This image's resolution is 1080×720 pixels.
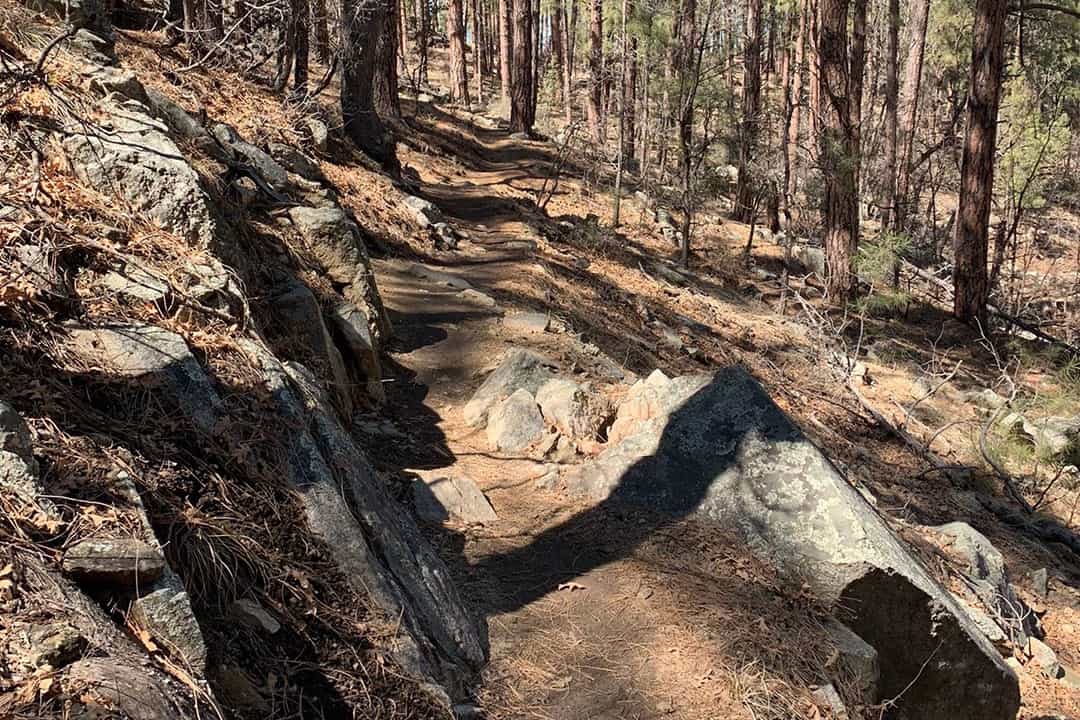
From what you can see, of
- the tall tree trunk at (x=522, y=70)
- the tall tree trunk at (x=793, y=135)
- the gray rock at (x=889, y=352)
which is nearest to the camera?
the gray rock at (x=889, y=352)

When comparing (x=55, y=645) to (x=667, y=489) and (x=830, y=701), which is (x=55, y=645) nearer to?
(x=830, y=701)

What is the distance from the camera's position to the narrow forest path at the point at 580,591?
11.2 ft

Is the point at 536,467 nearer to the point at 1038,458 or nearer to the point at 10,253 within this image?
→ the point at 10,253

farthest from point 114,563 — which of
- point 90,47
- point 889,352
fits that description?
point 889,352

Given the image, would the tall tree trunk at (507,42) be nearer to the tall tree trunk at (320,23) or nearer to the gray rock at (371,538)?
the tall tree trunk at (320,23)

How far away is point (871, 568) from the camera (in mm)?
4227

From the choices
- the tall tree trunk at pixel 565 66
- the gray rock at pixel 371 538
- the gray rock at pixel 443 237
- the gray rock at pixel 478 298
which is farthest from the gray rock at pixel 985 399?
the tall tree trunk at pixel 565 66

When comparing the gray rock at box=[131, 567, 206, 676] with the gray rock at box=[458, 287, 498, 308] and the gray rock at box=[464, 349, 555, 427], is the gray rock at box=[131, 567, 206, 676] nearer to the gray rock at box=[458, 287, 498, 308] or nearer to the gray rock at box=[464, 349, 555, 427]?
the gray rock at box=[464, 349, 555, 427]

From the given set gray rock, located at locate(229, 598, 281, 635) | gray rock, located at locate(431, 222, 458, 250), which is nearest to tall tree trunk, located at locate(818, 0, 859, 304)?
gray rock, located at locate(431, 222, 458, 250)

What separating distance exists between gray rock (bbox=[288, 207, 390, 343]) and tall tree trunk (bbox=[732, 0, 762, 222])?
1089 centimetres

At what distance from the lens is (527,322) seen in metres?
7.46

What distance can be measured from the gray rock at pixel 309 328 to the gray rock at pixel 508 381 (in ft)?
3.10

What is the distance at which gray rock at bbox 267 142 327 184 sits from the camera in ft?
27.3

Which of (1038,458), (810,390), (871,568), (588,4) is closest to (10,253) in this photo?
(871,568)
